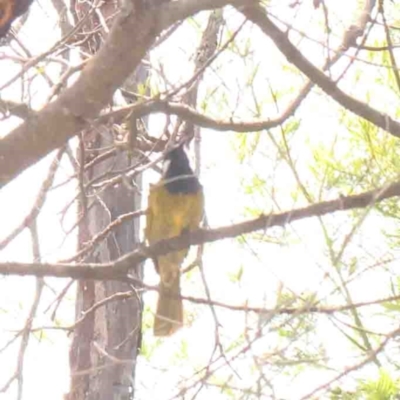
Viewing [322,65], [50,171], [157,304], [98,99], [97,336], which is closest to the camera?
[98,99]

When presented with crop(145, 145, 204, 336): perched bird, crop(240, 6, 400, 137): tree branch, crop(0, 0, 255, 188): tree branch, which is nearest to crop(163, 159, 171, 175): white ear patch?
crop(145, 145, 204, 336): perched bird

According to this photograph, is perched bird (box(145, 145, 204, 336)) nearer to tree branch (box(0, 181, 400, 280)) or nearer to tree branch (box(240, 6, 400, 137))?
tree branch (box(0, 181, 400, 280))

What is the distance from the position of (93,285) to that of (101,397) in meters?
0.45

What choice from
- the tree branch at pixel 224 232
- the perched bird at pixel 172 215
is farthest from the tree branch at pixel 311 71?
the perched bird at pixel 172 215

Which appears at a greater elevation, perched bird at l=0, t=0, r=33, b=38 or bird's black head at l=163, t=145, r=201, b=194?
bird's black head at l=163, t=145, r=201, b=194

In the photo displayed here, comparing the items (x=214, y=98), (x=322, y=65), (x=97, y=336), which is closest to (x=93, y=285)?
(x=97, y=336)

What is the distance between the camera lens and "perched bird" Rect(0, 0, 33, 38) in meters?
2.02

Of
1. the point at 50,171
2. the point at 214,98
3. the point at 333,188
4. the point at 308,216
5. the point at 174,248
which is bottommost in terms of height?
the point at 308,216

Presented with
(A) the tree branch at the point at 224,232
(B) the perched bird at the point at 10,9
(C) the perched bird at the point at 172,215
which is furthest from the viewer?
(C) the perched bird at the point at 172,215

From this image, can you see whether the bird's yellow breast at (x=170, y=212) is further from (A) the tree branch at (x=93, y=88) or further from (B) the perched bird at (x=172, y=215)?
(A) the tree branch at (x=93, y=88)

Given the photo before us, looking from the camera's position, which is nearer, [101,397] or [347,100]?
[347,100]

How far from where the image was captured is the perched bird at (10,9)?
2.02 meters

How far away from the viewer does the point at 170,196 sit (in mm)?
3512

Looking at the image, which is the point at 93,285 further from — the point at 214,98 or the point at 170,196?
the point at 214,98
